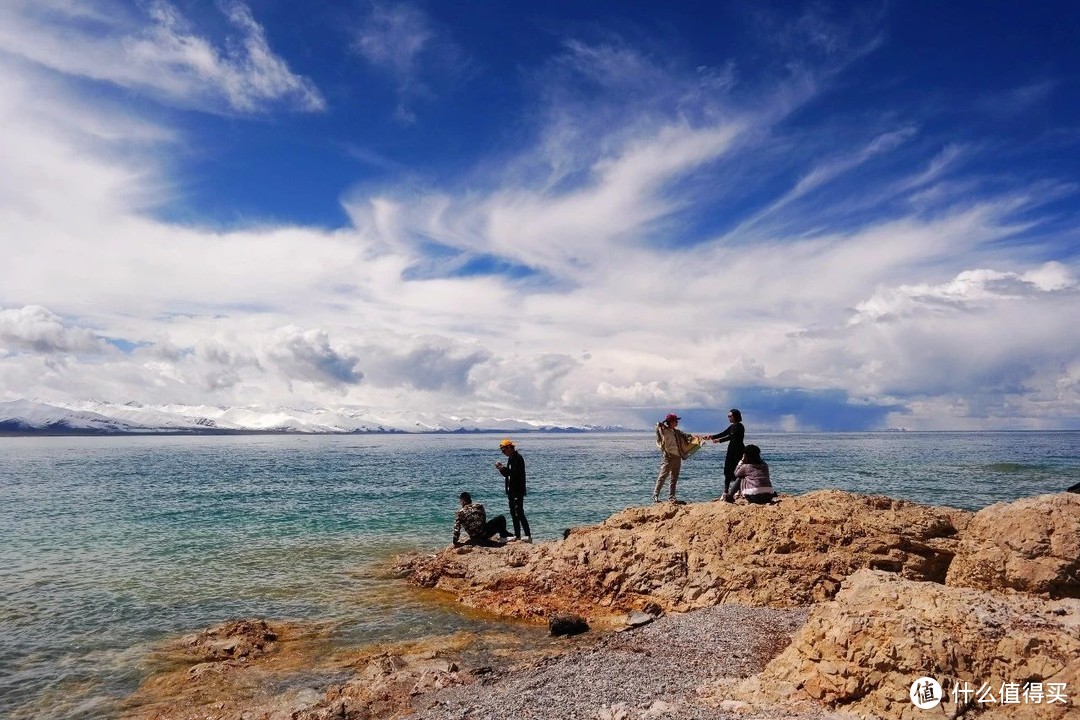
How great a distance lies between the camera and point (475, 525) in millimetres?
19656

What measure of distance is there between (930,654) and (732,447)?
9.93m

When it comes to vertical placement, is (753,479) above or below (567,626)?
above

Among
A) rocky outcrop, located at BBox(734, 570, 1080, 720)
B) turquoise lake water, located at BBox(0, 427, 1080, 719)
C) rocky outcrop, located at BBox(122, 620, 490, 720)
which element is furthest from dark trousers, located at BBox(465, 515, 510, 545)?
rocky outcrop, located at BBox(734, 570, 1080, 720)

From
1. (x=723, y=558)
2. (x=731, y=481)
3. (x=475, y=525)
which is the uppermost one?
(x=731, y=481)

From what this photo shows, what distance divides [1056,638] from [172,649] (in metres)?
14.7

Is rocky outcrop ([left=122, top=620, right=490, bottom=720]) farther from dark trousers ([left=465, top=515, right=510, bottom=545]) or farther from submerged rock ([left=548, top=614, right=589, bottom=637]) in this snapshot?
dark trousers ([left=465, top=515, right=510, bottom=545])

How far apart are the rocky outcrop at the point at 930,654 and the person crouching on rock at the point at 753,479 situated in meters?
7.16

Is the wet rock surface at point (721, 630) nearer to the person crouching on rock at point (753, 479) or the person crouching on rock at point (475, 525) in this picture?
the person crouching on rock at point (753, 479)

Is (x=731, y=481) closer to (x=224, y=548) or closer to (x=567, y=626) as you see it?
(x=567, y=626)

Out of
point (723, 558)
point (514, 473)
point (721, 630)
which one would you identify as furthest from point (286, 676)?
point (723, 558)

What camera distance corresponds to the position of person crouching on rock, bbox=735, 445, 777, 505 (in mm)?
15781

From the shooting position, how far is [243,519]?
29469mm

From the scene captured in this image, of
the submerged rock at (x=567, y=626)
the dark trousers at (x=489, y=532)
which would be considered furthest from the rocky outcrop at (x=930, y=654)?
the dark trousers at (x=489, y=532)

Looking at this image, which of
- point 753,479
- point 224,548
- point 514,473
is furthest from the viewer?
point 224,548
